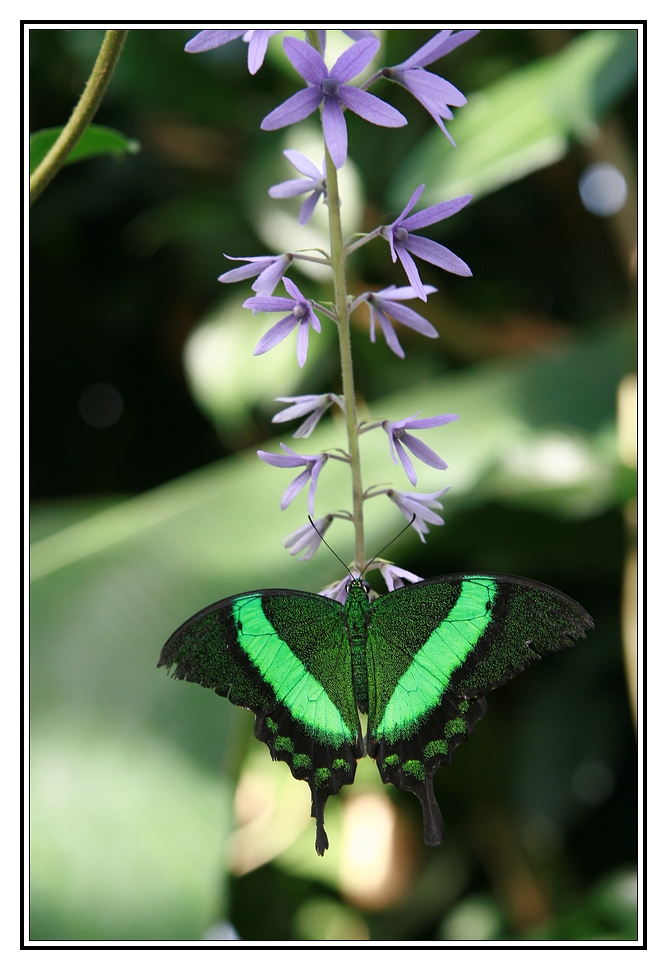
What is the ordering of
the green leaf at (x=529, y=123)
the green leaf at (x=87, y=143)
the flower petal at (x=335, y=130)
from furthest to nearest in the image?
the green leaf at (x=529, y=123)
the green leaf at (x=87, y=143)
the flower petal at (x=335, y=130)

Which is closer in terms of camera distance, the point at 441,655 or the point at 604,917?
the point at 441,655

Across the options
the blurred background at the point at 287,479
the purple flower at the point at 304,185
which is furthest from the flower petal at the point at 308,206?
the blurred background at the point at 287,479

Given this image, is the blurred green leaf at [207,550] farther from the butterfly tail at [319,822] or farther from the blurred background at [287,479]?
the butterfly tail at [319,822]

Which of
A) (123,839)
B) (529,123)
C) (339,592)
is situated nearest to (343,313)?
(339,592)

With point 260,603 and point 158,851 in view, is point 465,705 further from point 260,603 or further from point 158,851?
point 158,851

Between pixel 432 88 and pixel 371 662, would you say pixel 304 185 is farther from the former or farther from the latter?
pixel 371 662

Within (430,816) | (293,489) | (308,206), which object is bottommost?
(430,816)
